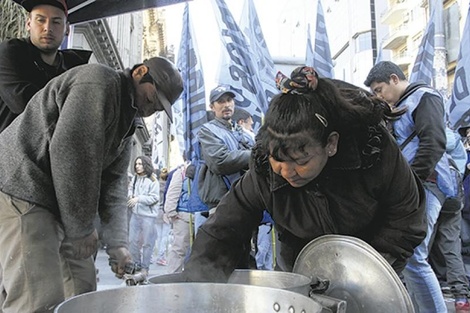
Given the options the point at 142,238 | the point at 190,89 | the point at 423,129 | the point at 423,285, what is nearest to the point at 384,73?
the point at 423,129

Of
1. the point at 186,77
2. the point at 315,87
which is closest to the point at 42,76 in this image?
the point at 315,87

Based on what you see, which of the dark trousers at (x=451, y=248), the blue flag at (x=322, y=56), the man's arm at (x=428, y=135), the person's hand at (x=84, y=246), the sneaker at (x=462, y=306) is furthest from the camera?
the blue flag at (x=322, y=56)

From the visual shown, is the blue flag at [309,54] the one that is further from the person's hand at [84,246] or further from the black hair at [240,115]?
the person's hand at [84,246]

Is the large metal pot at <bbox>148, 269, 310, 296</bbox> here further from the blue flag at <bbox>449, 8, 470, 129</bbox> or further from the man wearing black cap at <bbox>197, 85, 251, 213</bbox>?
the blue flag at <bbox>449, 8, 470, 129</bbox>

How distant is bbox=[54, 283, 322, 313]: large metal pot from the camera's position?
143 centimetres

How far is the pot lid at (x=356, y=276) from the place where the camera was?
1.54m

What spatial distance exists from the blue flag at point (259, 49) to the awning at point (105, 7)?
199 cm

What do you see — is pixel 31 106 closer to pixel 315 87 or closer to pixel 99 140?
pixel 99 140

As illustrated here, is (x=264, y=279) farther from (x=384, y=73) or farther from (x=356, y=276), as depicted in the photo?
(x=384, y=73)

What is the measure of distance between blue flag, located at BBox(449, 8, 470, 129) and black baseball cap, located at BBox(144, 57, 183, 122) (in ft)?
12.7

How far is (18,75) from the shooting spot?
2371 millimetres

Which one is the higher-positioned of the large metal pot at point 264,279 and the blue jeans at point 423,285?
the large metal pot at point 264,279

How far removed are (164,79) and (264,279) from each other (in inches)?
37.4

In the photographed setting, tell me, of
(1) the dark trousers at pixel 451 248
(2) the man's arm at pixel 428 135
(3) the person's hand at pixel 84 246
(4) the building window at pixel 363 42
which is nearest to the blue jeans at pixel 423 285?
(2) the man's arm at pixel 428 135
